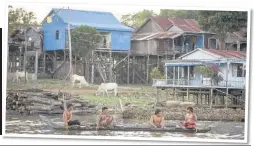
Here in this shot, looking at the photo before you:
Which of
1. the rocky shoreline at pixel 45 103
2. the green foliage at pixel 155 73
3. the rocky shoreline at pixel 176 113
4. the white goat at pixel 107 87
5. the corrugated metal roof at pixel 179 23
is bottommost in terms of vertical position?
the rocky shoreline at pixel 176 113

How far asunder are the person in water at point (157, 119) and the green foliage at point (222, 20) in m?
1.32

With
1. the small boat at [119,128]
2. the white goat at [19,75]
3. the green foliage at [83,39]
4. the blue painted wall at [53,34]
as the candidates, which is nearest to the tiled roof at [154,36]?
the green foliage at [83,39]

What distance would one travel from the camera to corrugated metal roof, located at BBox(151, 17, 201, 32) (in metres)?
8.11

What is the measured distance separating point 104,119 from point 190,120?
3.87 feet

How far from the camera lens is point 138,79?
828 centimetres

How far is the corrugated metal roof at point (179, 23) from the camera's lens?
8109 millimetres

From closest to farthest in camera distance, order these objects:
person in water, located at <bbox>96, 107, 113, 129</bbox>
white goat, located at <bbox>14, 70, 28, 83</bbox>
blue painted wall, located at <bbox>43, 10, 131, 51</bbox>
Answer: white goat, located at <bbox>14, 70, 28, 83</bbox> < person in water, located at <bbox>96, 107, 113, 129</bbox> < blue painted wall, located at <bbox>43, 10, 131, 51</bbox>

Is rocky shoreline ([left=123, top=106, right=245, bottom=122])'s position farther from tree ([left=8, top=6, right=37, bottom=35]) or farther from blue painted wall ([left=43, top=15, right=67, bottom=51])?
tree ([left=8, top=6, right=37, bottom=35])

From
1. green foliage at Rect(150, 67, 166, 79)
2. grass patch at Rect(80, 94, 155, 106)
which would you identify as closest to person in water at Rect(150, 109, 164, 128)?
grass patch at Rect(80, 94, 155, 106)

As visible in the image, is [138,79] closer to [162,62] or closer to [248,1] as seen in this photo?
[162,62]

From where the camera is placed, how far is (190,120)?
8.27m

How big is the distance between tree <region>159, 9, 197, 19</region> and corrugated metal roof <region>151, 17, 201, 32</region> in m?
0.05

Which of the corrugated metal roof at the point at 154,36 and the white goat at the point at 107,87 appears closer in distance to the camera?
the white goat at the point at 107,87

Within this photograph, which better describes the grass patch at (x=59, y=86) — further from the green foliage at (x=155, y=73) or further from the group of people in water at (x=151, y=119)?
the group of people in water at (x=151, y=119)
